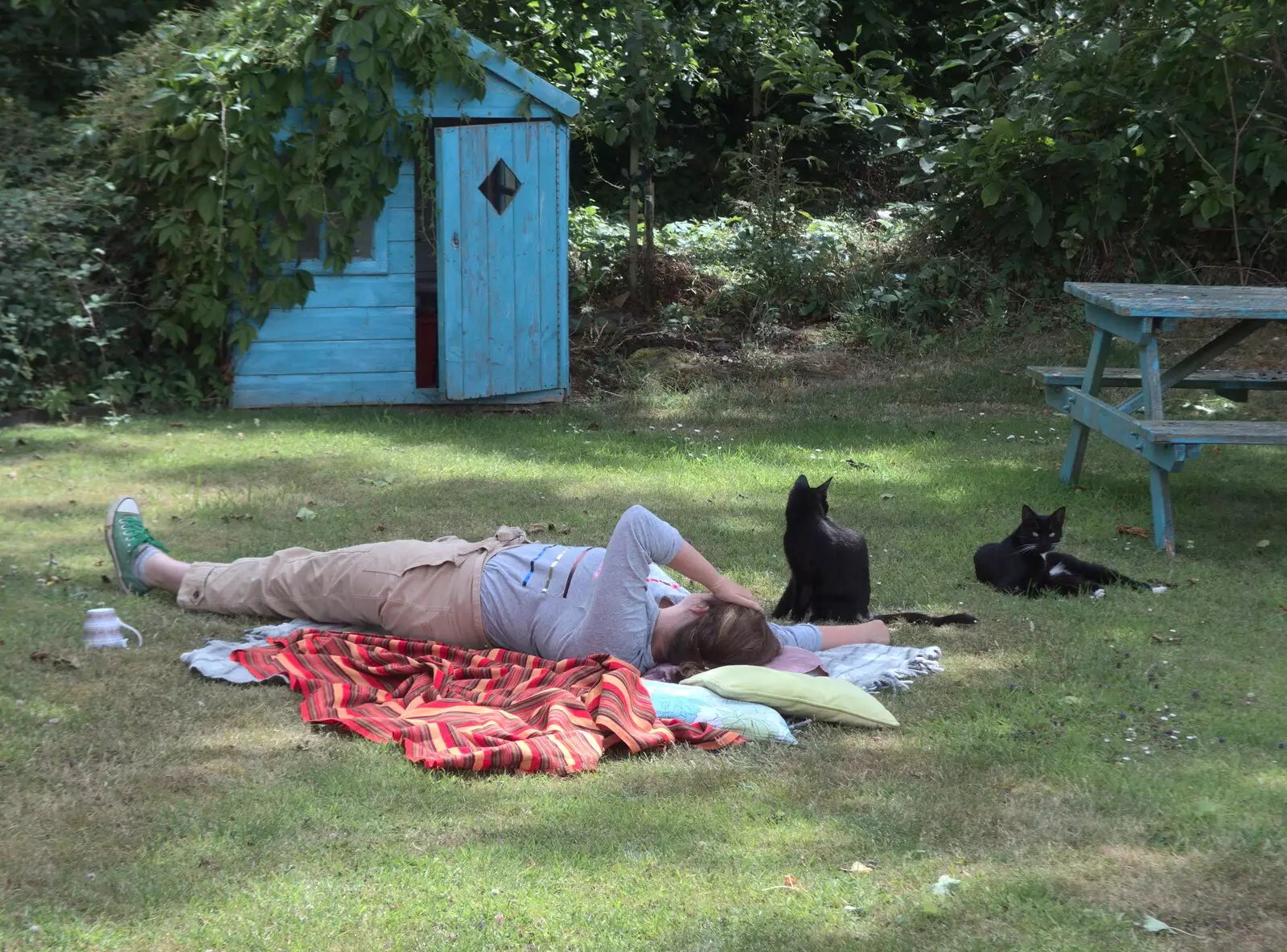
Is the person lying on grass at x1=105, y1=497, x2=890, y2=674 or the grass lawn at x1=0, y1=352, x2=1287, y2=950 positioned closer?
the grass lawn at x1=0, y1=352, x2=1287, y2=950

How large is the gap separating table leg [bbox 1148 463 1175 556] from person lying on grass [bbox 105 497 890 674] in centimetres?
194

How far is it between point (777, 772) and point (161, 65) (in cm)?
762

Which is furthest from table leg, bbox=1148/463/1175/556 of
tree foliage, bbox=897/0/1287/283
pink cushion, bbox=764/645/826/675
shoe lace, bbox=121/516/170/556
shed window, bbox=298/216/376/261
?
shed window, bbox=298/216/376/261

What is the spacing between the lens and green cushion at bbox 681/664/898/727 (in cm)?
390

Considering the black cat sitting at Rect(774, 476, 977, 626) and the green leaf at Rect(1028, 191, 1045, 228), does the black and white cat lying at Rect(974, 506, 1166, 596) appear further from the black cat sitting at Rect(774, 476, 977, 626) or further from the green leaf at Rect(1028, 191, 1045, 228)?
the green leaf at Rect(1028, 191, 1045, 228)

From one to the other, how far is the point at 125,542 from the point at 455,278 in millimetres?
4535

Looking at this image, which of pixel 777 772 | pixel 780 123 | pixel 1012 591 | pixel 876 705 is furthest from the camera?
pixel 780 123

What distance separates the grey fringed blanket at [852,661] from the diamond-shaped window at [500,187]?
5.28 meters

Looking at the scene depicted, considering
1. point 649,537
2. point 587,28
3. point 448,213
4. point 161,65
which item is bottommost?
point 649,537

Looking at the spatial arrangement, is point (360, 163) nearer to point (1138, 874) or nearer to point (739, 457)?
point (739, 457)

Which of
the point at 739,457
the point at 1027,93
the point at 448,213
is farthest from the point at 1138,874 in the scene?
the point at 1027,93

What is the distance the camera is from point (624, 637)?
4.12 m

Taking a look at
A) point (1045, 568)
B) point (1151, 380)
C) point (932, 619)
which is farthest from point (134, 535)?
point (1151, 380)

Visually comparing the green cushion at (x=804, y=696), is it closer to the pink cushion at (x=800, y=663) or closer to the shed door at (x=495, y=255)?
the pink cushion at (x=800, y=663)
